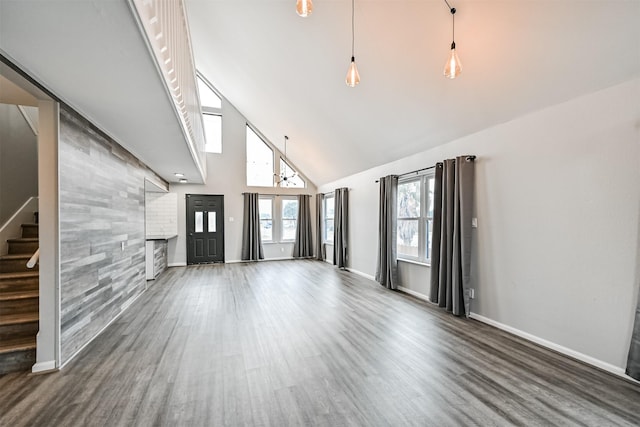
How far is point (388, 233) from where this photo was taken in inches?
198

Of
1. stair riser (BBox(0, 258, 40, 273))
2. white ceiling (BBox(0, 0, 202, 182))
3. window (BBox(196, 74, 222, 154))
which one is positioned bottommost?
stair riser (BBox(0, 258, 40, 273))

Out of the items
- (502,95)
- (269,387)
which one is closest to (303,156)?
(502,95)

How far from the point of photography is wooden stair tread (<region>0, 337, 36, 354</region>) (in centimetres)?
228

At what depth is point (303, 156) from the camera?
766cm

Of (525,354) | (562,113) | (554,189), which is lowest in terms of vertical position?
(525,354)

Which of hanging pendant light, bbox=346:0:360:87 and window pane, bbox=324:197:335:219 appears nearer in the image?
hanging pendant light, bbox=346:0:360:87

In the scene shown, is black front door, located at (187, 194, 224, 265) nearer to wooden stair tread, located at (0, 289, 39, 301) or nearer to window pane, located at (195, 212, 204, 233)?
window pane, located at (195, 212, 204, 233)

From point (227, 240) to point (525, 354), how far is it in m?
7.33

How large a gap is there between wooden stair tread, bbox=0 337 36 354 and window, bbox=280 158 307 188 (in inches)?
264

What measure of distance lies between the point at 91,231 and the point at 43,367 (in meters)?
1.28

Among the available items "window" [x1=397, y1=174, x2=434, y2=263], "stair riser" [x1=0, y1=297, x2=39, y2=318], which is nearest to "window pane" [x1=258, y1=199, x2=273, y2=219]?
"window" [x1=397, y1=174, x2=434, y2=263]

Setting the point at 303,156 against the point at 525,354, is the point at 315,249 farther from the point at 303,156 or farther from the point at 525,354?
the point at 525,354

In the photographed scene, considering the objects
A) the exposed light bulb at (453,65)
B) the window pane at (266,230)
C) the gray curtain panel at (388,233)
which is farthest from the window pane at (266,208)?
the exposed light bulb at (453,65)

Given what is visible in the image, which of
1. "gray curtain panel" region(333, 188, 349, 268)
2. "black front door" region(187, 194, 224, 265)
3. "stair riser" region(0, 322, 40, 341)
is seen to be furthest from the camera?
"black front door" region(187, 194, 224, 265)
